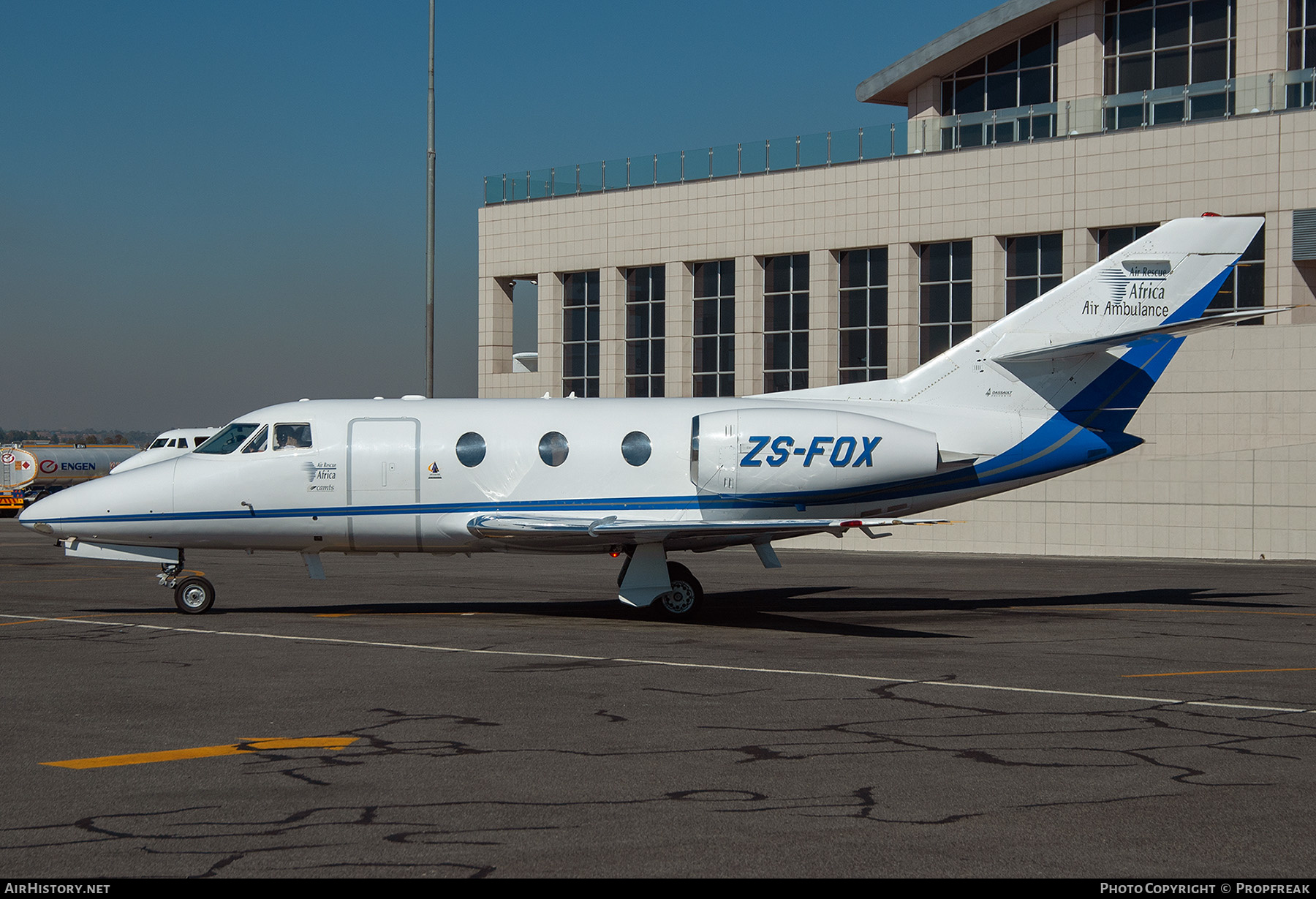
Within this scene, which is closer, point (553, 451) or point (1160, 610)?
point (553, 451)

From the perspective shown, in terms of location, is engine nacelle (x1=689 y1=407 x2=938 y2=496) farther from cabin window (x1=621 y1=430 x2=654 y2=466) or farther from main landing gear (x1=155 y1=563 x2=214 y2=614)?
main landing gear (x1=155 y1=563 x2=214 y2=614)

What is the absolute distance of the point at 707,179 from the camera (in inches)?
1679

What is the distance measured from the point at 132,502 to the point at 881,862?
14222 mm

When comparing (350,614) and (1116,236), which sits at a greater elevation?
(1116,236)

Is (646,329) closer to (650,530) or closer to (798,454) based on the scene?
(798,454)

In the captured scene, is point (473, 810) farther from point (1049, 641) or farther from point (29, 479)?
point (29, 479)

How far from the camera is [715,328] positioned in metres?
43.1

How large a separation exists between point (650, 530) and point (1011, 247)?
2487 centimetres

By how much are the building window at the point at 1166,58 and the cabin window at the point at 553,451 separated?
25.5 m

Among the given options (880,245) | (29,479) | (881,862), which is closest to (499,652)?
(881,862)

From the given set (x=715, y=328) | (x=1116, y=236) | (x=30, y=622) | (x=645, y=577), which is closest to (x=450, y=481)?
(x=645, y=577)

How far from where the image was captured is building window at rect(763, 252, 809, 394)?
41.3 m

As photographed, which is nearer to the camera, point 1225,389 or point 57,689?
point 57,689

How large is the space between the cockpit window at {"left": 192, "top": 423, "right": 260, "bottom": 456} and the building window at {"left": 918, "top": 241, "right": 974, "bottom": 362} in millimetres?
25060
